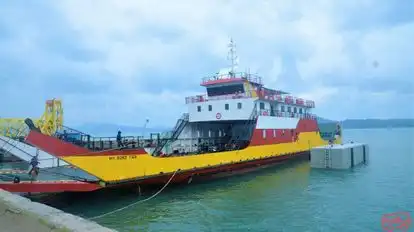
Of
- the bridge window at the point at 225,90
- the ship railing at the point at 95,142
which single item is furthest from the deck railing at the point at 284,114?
the ship railing at the point at 95,142

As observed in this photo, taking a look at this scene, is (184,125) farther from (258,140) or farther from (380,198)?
A: (380,198)

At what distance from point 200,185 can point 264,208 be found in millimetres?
4450

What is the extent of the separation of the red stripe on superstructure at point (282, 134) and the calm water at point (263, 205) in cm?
258

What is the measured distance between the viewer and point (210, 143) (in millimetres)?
20047

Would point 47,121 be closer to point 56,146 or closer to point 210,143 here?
point 210,143

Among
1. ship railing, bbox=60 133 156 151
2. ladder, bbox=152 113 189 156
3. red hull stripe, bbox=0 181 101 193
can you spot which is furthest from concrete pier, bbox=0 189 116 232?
ladder, bbox=152 113 189 156

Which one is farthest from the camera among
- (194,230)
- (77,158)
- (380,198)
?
(380,198)

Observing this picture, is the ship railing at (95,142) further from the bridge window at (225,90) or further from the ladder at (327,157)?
the ladder at (327,157)

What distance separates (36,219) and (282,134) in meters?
19.0

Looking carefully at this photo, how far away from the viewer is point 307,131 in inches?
1015

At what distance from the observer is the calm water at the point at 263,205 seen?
31.3ft

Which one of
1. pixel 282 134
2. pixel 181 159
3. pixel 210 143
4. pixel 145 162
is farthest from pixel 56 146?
pixel 282 134

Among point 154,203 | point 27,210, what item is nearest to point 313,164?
point 154,203

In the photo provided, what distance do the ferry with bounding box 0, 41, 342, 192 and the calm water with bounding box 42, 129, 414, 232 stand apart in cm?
90
